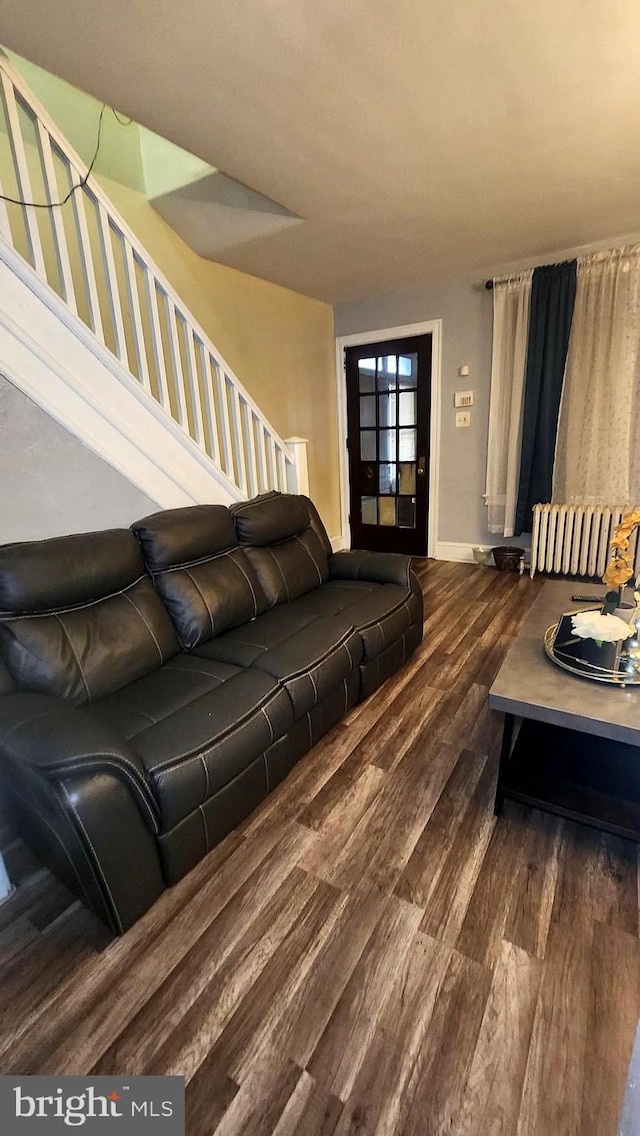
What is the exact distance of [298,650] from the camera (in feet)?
5.99

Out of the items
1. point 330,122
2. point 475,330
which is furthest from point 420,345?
point 330,122

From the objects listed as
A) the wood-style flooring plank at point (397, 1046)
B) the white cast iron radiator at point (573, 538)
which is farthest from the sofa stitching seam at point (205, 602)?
the white cast iron radiator at point (573, 538)

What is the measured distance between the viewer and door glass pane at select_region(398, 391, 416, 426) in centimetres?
435

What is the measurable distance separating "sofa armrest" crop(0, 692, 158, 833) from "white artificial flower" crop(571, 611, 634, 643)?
1.48m

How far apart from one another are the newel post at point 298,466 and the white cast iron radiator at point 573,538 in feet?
6.20

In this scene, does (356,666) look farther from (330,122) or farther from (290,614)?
(330,122)

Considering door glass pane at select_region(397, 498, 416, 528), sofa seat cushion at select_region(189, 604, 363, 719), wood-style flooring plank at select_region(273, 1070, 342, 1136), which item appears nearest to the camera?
wood-style flooring plank at select_region(273, 1070, 342, 1136)

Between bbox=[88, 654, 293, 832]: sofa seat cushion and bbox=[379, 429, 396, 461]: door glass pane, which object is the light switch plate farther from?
bbox=[88, 654, 293, 832]: sofa seat cushion

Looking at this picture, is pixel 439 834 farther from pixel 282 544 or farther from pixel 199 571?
pixel 282 544

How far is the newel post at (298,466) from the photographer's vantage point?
3.20 meters

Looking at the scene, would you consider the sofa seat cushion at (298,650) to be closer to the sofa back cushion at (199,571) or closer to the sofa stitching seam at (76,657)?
the sofa back cushion at (199,571)

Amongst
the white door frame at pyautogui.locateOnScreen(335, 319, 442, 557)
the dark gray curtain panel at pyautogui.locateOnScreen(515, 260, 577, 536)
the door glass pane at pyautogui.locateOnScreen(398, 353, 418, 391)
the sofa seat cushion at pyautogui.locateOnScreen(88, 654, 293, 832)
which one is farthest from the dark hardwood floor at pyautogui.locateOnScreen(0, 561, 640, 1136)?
the door glass pane at pyautogui.locateOnScreen(398, 353, 418, 391)

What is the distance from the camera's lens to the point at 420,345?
419 cm

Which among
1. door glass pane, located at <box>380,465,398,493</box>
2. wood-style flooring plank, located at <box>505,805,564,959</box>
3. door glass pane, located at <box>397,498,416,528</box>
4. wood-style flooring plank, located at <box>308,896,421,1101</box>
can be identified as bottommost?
wood-style flooring plank, located at <box>308,896,421,1101</box>
